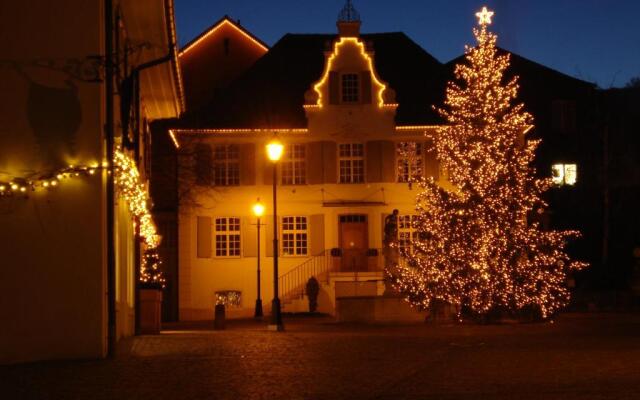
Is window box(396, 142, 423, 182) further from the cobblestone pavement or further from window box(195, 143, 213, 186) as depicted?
the cobblestone pavement

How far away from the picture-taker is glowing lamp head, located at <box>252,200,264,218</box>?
43.0 meters

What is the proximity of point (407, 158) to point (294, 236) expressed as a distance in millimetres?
5942

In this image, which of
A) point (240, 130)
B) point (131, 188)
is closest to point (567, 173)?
point (240, 130)

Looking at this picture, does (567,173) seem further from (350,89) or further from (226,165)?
(226,165)

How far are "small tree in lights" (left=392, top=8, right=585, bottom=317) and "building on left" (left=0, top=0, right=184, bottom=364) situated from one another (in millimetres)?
15816

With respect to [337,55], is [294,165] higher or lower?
lower

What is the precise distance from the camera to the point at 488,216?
2972 centimetres

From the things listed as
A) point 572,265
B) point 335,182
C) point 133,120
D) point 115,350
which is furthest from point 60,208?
point 335,182

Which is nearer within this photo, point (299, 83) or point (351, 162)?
point (351, 162)

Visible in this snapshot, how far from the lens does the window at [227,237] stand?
45.8 meters

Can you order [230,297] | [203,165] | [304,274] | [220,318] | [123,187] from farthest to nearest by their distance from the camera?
[230,297] → [203,165] → [304,274] → [220,318] → [123,187]

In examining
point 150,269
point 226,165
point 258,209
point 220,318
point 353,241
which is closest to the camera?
point 150,269

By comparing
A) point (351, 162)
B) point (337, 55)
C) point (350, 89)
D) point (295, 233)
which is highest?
point (337, 55)

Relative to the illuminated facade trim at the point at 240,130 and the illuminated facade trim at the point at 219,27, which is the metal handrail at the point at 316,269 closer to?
the illuminated facade trim at the point at 240,130
